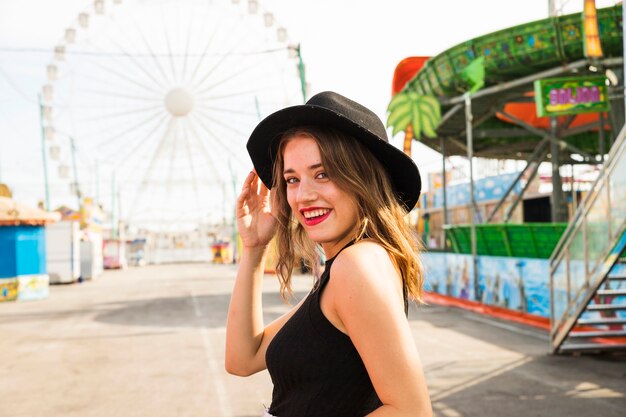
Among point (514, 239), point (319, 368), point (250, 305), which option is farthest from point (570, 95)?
point (319, 368)

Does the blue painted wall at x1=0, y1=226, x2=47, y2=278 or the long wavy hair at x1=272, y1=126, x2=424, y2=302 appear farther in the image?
the blue painted wall at x1=0, y1=226, x2=47, y2=278

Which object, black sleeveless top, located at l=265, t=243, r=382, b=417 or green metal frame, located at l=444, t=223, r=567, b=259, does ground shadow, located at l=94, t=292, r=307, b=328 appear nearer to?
green metal frame, located at l=444, t=223, r=567, b=259

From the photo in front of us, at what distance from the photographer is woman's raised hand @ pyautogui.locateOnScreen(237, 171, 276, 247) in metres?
2.08

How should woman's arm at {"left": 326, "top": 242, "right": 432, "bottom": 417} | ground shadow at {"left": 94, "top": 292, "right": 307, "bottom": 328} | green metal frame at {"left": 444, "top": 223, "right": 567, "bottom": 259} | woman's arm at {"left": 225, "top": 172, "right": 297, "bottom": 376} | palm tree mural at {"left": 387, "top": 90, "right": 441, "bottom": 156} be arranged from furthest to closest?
palm tree mural at {"left": 387, "top": 90, "right": 441, "bottom": 156}
ground shadow at {"left": 94, "top": 292, "right": 307, "bottom": 328}
green metal frame at {"left": 444, "top": 223, "right": 567, "bottom": 259}
woman's arm at {"left": 225, "top": 172, "right": 297, "bottom": 376}
woman's arm at {"left": 326, "top": 242, "right": 432, "bottom": 417}

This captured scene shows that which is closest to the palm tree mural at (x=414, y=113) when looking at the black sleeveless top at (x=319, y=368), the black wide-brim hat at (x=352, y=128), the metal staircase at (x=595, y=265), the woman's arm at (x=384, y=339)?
the metal staircase at (x=595, y=265)

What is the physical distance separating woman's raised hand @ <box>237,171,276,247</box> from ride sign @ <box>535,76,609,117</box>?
457 inches

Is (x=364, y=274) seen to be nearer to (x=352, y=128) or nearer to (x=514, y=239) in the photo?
(x=352, y=128)

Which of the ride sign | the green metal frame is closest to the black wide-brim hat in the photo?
the green metal frame

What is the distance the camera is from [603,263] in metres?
7.86

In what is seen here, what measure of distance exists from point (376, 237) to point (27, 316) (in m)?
15.9

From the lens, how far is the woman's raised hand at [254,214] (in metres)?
2.08

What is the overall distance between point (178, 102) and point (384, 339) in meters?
37.8

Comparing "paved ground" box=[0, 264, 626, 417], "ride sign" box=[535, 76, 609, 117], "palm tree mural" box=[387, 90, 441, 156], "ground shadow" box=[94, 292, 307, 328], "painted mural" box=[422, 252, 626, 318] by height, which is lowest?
"ground shadow" box=[94, 292, 307, 328]

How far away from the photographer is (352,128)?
157 centimetres
